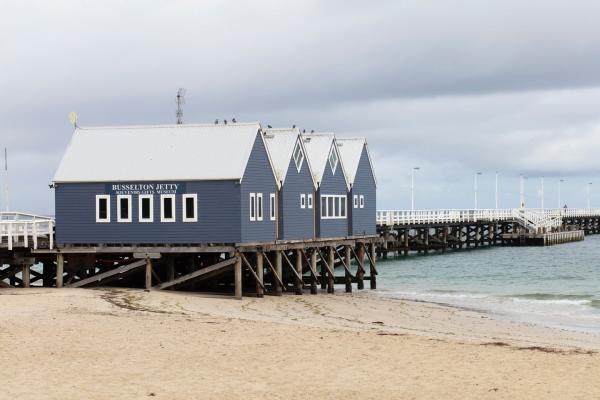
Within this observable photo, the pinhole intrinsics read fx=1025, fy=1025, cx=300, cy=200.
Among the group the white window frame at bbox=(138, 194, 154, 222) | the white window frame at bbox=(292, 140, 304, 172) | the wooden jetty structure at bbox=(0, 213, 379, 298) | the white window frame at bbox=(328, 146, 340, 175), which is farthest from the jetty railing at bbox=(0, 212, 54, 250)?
the white window frame at bbox=(328, 146, 340, 175)

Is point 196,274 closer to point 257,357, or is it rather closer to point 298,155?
point 298,155

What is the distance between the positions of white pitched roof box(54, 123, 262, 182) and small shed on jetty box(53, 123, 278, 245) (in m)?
0.04

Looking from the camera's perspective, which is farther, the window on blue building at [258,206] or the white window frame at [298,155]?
the white window frame at [298,155]

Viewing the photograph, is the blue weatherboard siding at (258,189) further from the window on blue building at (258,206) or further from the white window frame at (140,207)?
the white window frame at (140,207)

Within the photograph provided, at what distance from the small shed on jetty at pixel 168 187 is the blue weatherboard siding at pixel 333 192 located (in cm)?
650

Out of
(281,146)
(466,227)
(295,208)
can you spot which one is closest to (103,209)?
(281,146)

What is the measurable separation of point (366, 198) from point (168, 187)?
55.6 feet

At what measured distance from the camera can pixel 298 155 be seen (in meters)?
42.7

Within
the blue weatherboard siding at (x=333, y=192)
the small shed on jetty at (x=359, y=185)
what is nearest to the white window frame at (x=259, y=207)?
the blue weatherboard siding at (x=333, y=192)

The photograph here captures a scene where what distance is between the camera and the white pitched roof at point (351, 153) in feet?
165

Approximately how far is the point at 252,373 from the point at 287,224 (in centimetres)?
2239

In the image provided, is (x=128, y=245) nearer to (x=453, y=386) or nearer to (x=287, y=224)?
(x=287, y=224)

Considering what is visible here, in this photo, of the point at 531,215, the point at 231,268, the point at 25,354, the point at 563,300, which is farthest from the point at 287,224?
the point at 531,215

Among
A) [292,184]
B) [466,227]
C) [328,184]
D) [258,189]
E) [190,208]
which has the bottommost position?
[466,227]
